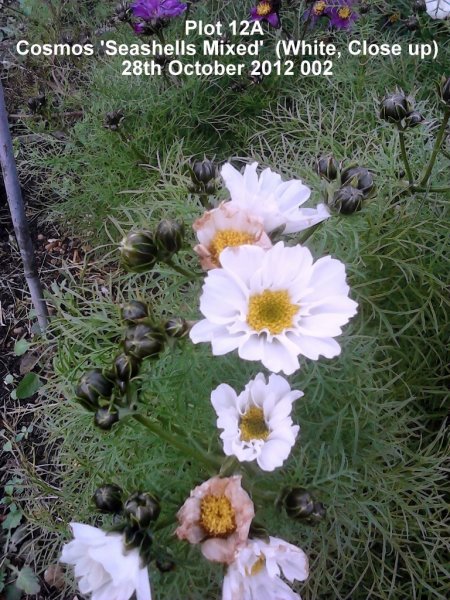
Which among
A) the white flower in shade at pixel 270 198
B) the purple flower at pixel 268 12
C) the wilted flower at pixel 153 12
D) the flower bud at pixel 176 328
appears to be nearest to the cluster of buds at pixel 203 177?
the white flower in shade at pixel 270 198

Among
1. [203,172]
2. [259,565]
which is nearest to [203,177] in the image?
[203,172]

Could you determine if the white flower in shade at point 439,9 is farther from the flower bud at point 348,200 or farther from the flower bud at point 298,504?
the flower bud at point 298,504

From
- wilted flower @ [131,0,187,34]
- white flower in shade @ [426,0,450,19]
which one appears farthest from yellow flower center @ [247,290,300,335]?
Result: white flower in shade @ [426,0,450,19]

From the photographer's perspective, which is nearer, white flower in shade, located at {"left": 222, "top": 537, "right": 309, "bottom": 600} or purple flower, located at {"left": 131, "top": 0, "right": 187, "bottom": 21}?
white flower in shade, located at {"left": 222, "top": 537, "right": 309, "bottom": 600}

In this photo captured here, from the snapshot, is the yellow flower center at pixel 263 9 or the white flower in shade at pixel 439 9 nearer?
the white flower in shade at pixel 439 9

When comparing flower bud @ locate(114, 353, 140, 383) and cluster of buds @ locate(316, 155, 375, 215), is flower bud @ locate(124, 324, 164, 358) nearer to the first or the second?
flower bud @ locate(114, 353, 140, 383)

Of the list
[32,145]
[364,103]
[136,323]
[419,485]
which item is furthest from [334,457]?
[32,145]
